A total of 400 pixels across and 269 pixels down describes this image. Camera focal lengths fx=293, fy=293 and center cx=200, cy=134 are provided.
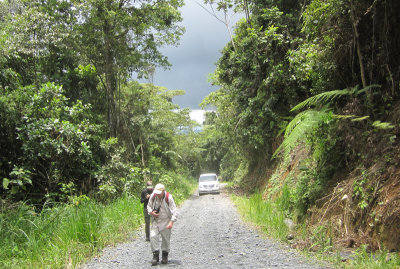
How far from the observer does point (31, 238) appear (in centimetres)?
557

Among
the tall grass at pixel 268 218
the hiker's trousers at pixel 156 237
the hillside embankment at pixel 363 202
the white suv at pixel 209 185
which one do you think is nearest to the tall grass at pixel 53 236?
the hiker's trousers at pixel 156 237

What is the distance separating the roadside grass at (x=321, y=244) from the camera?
3.88m

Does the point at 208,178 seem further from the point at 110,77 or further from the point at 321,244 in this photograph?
the point at 321,244

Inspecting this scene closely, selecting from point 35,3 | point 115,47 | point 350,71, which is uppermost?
point 35,3

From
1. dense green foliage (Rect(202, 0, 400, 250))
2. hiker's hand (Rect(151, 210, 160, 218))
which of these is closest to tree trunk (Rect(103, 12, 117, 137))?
dense green foliage (Rect(202, 0, 400, 250))

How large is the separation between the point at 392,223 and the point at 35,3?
597 inches

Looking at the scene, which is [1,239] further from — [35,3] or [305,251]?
[35,3]

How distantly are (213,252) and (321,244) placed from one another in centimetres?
209

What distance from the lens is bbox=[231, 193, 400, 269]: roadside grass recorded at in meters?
3.88

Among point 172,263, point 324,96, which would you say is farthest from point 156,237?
point 324,96

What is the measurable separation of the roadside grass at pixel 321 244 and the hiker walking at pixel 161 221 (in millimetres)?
2469

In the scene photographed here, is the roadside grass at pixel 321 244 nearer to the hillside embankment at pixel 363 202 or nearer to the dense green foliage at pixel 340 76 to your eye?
the hillside embankment at pixel 363 202

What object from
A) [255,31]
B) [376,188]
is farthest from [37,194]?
[255,31]

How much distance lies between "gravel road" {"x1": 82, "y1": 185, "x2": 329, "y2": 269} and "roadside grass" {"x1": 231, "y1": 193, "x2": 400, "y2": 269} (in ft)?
0.84
